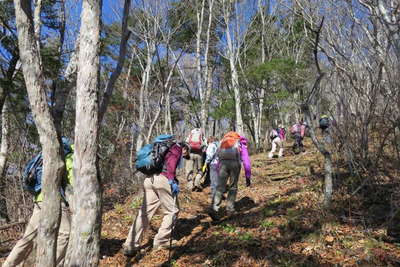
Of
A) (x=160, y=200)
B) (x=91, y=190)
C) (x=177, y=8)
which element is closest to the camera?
(x=91, y=190)

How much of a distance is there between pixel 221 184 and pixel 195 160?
2.99 metres

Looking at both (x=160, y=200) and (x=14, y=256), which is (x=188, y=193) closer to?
(x=160, y=200)

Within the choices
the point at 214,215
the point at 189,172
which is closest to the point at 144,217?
the point at 214,215

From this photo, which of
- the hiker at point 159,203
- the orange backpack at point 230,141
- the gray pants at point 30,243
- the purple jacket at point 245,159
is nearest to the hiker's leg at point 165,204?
the hiker at point 159,203

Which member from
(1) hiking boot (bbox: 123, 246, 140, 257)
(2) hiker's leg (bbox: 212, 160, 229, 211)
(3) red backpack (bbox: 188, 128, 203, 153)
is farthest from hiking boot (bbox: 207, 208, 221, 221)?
(3) red backpack (bbox: 188, 128, 203, 153)

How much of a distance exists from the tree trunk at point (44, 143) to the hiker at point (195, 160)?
209 inches

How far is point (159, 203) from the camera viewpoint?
4.34 m

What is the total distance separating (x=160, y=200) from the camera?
14.1ft

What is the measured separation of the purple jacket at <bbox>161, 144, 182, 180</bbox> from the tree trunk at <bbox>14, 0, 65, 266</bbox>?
1.68 meters

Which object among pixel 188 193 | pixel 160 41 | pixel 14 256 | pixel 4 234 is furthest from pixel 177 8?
pixel 14 256

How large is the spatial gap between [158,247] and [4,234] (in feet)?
12.7

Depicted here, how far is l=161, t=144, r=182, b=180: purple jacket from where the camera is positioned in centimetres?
433

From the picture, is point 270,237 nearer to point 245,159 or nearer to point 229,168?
point 229,168

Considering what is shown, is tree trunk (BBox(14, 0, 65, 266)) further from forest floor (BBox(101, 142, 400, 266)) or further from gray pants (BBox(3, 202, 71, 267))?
forest floor (BBox(101, 142, 400, 266))
